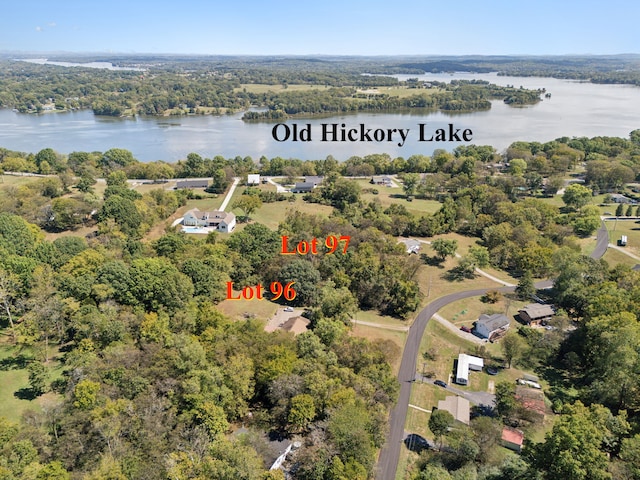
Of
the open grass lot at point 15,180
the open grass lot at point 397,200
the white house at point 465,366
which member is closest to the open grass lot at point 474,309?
the white house at point 465,366

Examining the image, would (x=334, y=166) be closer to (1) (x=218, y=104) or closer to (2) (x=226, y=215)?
(2) (x=226, y=215)

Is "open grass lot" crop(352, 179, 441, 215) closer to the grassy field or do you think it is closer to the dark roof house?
the dark roof house

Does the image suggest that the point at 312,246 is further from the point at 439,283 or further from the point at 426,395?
the point at 426,395

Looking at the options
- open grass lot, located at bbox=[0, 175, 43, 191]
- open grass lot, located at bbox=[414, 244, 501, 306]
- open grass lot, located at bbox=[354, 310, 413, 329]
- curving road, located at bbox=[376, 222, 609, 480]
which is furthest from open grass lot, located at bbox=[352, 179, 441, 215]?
open grass lot, located at bbox=[0, 175, 43, 191]

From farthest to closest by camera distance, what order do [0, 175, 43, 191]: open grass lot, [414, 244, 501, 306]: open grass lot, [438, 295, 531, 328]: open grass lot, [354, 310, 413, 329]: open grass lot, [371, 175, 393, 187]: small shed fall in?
[371, 175, 393, 187]: small shed < [0, 175, 43, 191]: open grass lot < [414, 244, 501, 306]: open grass lot < [438, 295, 531, 328]: open grass lot < [354, 310, 413, 329]: open grass lot

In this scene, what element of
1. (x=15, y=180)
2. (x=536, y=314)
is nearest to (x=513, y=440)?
(x=536, y=314)

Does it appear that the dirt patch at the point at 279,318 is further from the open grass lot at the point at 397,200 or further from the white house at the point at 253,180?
the white house at the point at 253,180

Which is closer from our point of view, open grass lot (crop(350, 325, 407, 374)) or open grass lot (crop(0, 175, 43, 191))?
open grass lot (crop(350, 325, 407, 374))
